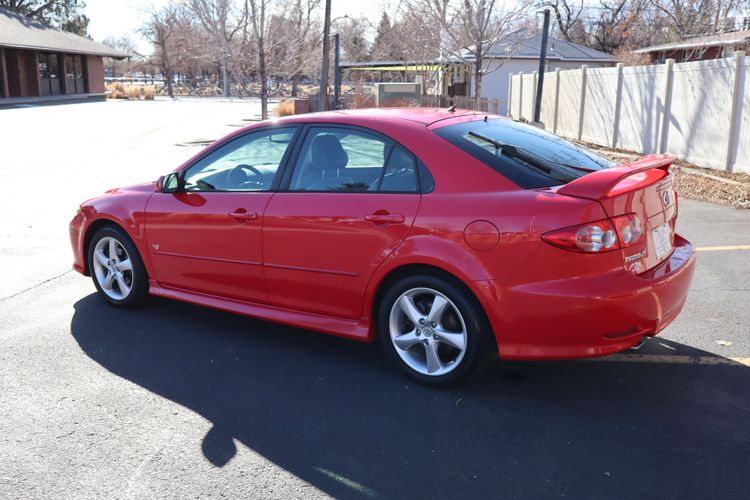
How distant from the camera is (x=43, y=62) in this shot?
49.5 m

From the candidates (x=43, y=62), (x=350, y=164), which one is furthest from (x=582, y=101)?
(x=43, y=62)

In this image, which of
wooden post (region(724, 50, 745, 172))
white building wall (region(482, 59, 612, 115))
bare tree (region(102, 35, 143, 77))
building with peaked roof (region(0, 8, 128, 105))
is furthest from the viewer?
bare tree (region(102, 35, 143, 77))

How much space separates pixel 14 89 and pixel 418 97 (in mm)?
33865

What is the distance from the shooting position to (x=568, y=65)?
40.6 metres

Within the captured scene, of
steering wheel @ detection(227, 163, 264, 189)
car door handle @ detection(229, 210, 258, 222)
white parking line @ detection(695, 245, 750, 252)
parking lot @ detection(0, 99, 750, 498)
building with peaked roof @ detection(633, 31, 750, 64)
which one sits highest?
building with peaked roof @ detection(633, 31, 750, 64)

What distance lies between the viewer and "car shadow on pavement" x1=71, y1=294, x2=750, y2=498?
3.21m

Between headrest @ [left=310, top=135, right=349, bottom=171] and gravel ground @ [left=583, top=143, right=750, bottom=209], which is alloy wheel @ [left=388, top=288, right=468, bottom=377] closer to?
headrest @ [left=310, top=135, right=349, bottom=171]

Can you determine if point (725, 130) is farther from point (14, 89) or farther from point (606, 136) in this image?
point (14, 89)

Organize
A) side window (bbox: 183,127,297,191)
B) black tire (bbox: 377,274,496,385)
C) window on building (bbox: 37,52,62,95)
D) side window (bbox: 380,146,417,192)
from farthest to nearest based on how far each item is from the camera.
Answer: window on building (bbox: 37,52,62,95) < side window (bbox: 183,127,297,191) < side window (bbox: 380,146,417,192) < black tire (bbox: 377,274,496,385)

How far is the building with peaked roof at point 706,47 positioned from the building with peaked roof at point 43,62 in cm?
3649

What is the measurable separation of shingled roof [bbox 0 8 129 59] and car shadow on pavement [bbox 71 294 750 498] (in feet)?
143

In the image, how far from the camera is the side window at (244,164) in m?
4.81

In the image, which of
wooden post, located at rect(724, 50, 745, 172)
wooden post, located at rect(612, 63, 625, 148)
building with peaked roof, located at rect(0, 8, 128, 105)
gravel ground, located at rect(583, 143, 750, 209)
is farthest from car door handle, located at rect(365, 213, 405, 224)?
building with peaked roof, located at rect(0, 8, 128, 105)

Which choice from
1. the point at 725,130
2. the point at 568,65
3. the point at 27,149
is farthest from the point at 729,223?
the point at 568,65
